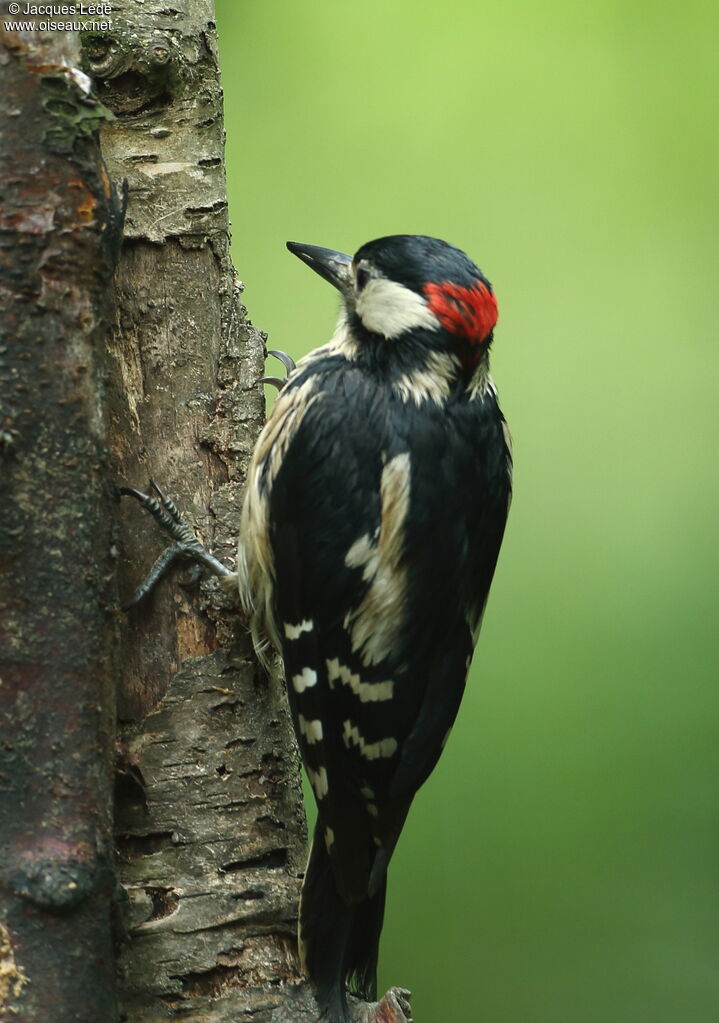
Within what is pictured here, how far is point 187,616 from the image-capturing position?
1.70m

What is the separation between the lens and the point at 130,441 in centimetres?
166

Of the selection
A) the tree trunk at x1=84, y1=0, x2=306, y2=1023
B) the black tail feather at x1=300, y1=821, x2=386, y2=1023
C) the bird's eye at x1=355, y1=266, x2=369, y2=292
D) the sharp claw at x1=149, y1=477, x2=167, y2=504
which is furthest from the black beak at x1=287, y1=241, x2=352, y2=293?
the black tail feather at x1=300, y1=821, x2=386, y2=1023

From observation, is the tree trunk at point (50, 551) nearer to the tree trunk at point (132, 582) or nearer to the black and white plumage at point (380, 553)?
the tree trunk at point (132, 582)

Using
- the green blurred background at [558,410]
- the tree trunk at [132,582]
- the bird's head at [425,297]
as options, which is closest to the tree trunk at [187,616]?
the tree trunk at [132,582]

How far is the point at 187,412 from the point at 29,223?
476 mm

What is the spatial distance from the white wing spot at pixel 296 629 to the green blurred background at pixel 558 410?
1.18 meters

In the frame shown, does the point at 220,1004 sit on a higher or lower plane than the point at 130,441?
lower

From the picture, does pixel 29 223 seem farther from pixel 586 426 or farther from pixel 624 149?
pixel 624 149

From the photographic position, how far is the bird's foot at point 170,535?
1.65m

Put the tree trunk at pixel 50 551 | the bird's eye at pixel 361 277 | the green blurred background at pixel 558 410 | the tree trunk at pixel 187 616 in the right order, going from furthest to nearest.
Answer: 1. the green blurred background at pixel 558 410
2. the bird's eye at pixel 361 277
3. the tree trunk at pixel 187 616
4. the tree trunk at pixel 50 551

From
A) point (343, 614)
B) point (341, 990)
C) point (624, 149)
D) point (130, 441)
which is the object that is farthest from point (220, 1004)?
point (624, 149)

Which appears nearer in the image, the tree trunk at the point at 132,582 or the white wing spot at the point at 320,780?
the tree trunk at the point at 132,582

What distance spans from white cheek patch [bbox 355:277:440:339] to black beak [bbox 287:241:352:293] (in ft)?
0.32

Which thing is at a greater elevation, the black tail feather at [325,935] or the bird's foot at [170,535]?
the bird's foot at [170,535]
